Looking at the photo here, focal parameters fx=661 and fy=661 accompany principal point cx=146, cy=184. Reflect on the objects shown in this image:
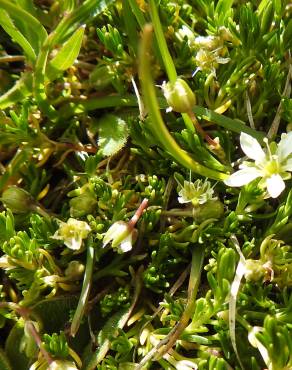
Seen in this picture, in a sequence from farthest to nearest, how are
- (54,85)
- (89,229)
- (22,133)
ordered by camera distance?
(54,85)
(22,133)
(89,229)

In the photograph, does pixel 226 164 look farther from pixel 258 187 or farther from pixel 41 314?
pixel 41 314

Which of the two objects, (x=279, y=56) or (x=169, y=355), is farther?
(x=279, y=56)

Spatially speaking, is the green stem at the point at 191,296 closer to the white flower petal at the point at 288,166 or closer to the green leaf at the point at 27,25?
the white flower petal at the point at 288,166

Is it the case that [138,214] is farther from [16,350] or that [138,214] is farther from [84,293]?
[16,350]

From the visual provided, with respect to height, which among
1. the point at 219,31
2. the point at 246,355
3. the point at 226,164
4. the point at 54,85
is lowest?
the point at 246,355

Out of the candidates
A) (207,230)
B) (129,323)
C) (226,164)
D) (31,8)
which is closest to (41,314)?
(129,323)

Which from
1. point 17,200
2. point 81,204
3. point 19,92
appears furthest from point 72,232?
point 19,92

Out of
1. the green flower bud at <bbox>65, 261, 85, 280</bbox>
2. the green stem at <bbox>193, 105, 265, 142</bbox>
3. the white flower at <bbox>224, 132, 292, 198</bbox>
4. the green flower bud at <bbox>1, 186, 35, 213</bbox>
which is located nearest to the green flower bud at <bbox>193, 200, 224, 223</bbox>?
the white flower at <bbox>224, 132, 292, 198</bbox>
